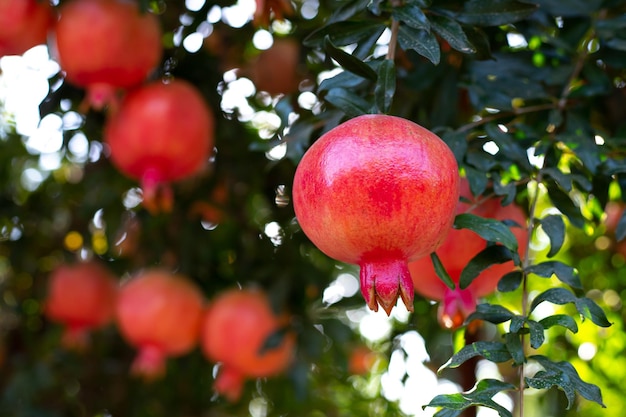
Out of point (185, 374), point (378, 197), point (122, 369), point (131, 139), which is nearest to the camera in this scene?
point (378, 197)

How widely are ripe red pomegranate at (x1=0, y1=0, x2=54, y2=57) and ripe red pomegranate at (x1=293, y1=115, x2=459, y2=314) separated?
3.16ft

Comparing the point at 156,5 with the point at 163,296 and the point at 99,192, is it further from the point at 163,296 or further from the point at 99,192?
the point at 163,296

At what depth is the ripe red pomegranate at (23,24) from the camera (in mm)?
1539

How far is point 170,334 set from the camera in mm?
1923

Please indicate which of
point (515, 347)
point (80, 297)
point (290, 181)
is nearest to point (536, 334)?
point (515, 347)

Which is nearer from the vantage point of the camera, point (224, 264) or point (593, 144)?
point (593, 144)

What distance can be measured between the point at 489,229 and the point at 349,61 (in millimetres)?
269

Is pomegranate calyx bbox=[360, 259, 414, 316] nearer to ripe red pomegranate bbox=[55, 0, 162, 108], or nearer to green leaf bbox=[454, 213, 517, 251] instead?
green leaf bbox=[454, 213, 517, 251]

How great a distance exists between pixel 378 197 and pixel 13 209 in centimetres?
181

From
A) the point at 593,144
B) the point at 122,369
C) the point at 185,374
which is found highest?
the point at 593,144

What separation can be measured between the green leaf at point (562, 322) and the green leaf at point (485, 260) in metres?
0.12

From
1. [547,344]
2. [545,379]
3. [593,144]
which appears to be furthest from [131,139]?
[547,344]

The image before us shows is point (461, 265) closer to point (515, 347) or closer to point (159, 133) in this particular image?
point (515, 347)

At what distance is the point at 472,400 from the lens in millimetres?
793
